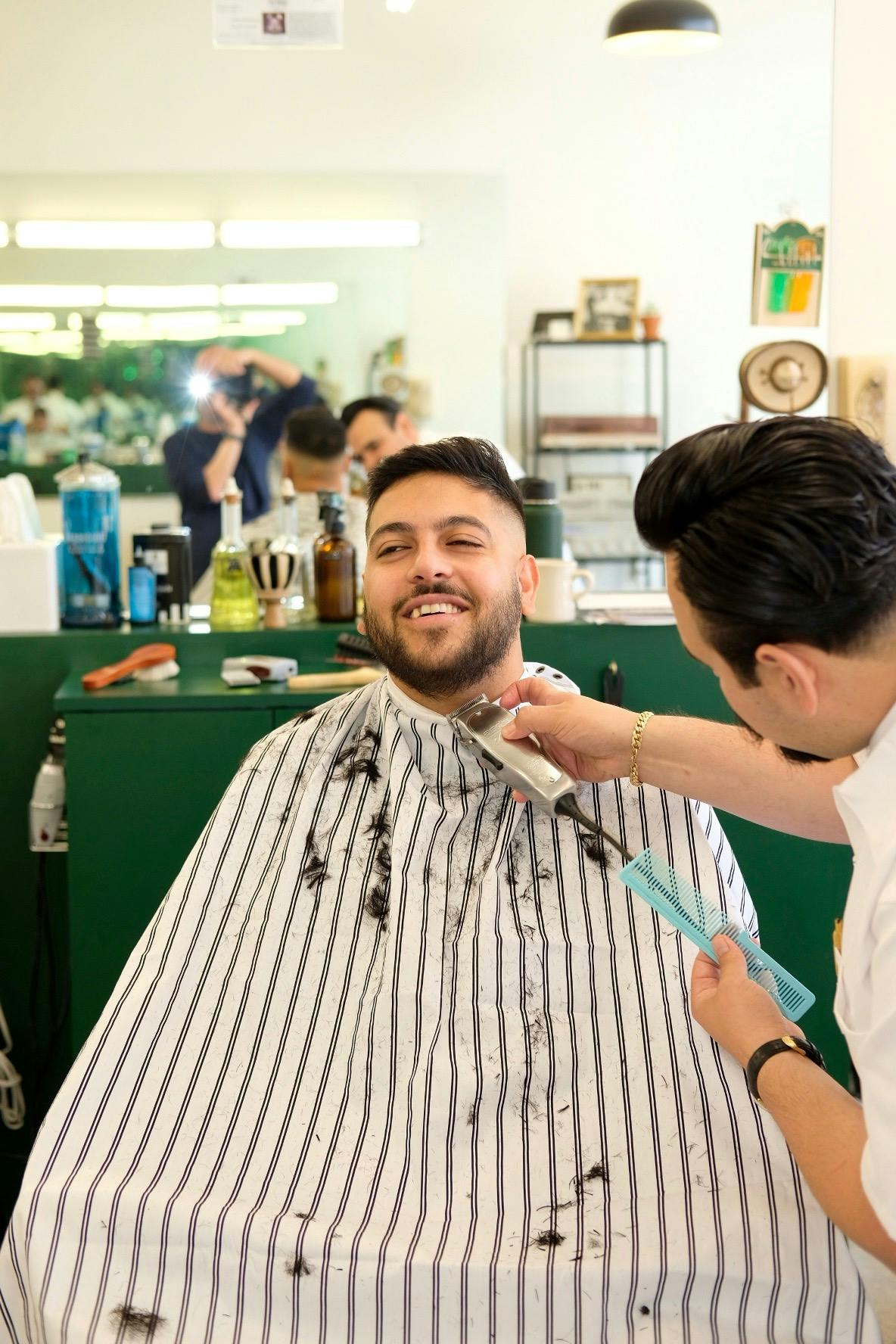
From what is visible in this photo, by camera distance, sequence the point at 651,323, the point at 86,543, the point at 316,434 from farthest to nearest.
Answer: the point at 651,323
the point at 316,434
the point at 86,543

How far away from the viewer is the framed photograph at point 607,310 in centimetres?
553

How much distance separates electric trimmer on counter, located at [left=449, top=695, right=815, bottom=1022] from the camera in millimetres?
1432

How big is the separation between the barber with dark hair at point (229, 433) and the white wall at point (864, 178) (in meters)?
2.06

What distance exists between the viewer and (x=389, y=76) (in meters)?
4.96

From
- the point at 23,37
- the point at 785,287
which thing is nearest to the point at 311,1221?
the point at 785,287

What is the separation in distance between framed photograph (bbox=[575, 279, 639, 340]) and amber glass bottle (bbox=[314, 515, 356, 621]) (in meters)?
3.12

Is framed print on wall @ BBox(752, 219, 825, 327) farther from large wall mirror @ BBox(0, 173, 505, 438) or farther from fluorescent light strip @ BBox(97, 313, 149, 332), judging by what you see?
fluorescent light strip @ BBox(97, 313, 149, 332)

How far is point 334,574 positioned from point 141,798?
2.06 feet

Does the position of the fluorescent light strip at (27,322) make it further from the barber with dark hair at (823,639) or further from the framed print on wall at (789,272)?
the barber with dark hair at (823,639)

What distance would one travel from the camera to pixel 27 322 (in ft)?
15.8

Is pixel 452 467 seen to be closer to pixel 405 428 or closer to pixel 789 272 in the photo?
pixel 789 272

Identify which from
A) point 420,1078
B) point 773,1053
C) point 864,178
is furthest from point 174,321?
point 773,1053

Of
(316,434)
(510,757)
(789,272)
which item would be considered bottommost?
(510,757)

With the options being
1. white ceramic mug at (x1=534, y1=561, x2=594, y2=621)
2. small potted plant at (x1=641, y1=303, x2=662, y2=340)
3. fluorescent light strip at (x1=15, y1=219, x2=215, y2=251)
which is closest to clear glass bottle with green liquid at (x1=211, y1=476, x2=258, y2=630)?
white ceramic mug at (x1=534, y1=561, x2=594, y2=621)
